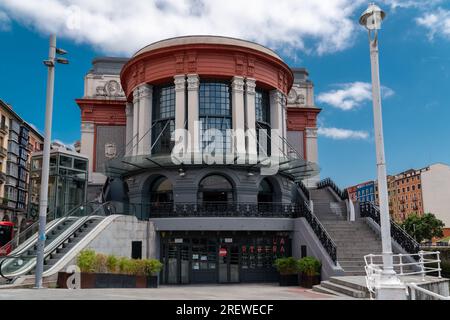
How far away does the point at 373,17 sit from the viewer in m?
11.7

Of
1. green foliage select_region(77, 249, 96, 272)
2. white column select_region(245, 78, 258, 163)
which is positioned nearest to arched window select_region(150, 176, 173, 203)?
white column select_region(245, 78, 258, 163)

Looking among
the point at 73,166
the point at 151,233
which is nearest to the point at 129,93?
the point at 73,166

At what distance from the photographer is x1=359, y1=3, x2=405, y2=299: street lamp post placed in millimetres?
10789

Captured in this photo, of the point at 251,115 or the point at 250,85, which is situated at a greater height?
the point at 250,85

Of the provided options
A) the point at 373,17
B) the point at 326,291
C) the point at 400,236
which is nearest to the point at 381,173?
the point at 373,17

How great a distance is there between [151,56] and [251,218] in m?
12.8

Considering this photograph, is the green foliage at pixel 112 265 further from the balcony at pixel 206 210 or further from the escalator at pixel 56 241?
the balcony at pixel 206 210

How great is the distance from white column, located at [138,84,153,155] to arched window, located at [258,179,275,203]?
7.86 m

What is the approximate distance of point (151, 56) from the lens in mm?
29219

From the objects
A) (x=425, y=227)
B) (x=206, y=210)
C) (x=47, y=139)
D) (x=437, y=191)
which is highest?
(x=437, y=191)

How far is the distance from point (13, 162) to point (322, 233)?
59.1 m

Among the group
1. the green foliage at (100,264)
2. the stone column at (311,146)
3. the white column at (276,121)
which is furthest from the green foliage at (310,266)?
the stone column at (311,146)

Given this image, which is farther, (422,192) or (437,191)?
(422,192)

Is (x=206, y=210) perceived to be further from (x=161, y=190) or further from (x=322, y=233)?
(x=322, y=233)
